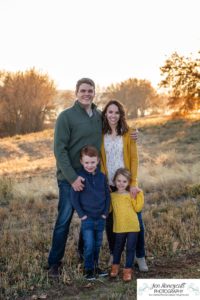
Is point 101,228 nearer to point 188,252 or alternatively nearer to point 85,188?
point 85,188

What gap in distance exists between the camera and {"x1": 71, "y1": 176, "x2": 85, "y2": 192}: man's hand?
532 centimetres

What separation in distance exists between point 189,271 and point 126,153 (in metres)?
1.61

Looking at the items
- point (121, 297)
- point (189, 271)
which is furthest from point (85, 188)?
point (189, 271)

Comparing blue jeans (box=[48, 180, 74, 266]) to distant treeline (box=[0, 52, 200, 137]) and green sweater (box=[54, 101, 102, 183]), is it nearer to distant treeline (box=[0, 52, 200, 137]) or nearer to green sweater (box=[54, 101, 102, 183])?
green sweater (box=[54, 101, 102, 183])

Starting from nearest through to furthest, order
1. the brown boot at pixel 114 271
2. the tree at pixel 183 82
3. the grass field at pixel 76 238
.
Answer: the grass field at pixel 76 238
the brown boot at pixel 114 271
the tree at pixel 183 82

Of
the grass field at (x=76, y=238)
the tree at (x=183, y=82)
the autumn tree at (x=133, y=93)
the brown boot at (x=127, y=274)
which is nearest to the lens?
the grass field at (x=76, y=238)

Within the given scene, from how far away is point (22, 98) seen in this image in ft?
132

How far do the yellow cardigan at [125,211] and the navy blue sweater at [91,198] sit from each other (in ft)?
0.62

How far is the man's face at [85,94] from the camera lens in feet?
18.0

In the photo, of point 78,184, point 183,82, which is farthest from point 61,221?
point 183,82

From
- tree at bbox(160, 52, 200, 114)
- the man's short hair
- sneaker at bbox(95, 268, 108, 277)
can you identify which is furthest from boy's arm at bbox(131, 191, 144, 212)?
tree at bbox(160, 52, 200, 114)

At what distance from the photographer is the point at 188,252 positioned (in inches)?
252

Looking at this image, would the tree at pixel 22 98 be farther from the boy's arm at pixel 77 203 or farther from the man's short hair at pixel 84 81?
the boy's arm at pixel 77 203

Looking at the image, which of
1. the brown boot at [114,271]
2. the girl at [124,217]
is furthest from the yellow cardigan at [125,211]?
the brown boot at [114,271]
